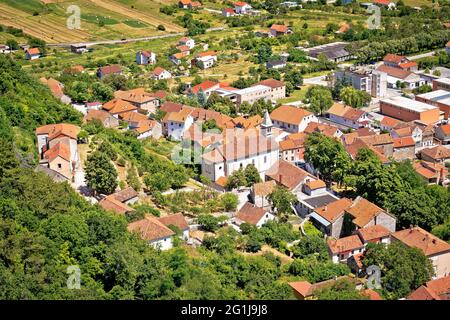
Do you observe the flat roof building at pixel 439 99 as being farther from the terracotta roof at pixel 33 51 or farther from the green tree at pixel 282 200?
Result: the terracotta roof at pixel 33 51

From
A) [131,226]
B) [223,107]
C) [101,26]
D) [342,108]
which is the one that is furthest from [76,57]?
[131,226]

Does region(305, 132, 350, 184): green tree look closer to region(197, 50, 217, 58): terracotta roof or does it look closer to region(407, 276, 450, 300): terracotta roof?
region(407, 276, 450, 300): terracotta roof

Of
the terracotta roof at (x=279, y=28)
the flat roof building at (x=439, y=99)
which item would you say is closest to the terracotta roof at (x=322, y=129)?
the flat roof building at (x=439, y=99)

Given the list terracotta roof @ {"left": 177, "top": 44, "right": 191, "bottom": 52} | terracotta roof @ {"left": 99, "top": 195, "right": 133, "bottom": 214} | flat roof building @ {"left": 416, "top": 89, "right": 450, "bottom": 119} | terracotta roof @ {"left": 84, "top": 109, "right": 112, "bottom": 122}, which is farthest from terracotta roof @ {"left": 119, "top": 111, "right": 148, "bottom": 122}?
terracotta roof @ {"left": 177, "top": 44, "right": 191, "bottom": 52}
